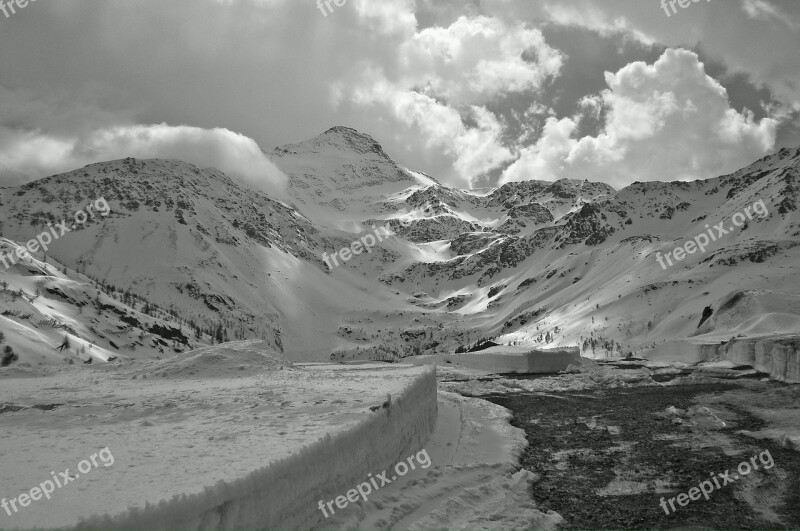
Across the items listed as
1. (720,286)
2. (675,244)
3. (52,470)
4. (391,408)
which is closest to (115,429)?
(52,470)

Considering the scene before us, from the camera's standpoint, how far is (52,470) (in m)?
8.15

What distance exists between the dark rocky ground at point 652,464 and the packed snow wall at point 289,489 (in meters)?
3.97

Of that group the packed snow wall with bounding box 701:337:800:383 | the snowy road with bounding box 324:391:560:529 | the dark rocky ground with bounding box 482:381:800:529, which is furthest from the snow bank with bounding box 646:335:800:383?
the snowy road with bounding box 324:391:560:529

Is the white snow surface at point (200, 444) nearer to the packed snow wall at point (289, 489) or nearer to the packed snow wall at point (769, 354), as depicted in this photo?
the packed snow wall at point (289, 489)

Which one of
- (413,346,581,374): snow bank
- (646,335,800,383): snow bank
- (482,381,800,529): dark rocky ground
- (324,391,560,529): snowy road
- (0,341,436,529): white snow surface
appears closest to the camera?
(0,341,436,529): white snow surface

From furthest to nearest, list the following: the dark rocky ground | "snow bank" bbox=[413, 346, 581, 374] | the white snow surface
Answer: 1. "snow bank" bbox=[413, 346, 581, 374]
2. the dark rocky ground
3. the white snow surface

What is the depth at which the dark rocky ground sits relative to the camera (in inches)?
437

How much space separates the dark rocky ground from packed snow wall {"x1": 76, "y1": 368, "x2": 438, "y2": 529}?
3973mm

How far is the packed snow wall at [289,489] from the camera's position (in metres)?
6.48

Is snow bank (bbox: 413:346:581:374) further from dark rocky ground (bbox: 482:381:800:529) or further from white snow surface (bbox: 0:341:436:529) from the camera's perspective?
white snow surface (bbox: 0:341:436:529)

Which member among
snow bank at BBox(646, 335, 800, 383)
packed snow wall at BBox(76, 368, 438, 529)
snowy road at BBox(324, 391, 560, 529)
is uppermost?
snow bank at BBox(646, 335, 800, 383)

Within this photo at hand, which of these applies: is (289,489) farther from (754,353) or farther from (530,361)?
(530,361)

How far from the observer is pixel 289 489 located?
8.41m

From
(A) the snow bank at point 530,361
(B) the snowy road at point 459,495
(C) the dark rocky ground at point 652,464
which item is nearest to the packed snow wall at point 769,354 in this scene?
(C) the dark rocky ground at point 652,464
